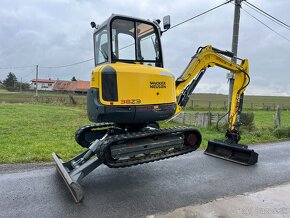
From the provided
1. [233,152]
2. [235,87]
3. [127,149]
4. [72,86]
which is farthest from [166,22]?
[72,86]

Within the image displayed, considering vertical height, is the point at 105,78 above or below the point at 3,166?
above

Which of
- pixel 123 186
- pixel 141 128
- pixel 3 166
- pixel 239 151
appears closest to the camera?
pixel 123 186

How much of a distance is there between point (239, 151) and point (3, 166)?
5.57m

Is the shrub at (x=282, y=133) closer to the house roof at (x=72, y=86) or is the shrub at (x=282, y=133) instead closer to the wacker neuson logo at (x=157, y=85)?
the wacker neuson logo at (x=157, y=85)

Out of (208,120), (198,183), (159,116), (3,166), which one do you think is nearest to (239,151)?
(198,183)

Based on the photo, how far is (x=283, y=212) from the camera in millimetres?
4523

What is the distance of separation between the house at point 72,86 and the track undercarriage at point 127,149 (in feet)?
215

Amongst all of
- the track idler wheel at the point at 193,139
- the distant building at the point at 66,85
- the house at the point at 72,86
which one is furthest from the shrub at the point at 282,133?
the house at the point at 72,86

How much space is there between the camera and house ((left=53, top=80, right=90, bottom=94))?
73.1 meters

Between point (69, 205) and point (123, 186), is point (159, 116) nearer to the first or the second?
point (123, 186)

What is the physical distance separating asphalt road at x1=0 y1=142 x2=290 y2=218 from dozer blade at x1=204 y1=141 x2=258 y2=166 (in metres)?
0.23

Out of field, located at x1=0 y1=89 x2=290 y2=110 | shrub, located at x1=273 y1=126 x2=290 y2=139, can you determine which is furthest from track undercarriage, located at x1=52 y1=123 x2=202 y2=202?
field, located at x1=0 y1=89 x2=290 y2=110

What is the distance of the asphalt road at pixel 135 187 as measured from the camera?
4484 mm

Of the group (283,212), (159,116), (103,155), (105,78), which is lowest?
(283,212)
